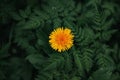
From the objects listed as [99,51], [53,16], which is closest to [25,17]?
[53,16]

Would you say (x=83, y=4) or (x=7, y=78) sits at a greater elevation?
(x=83, y=4)

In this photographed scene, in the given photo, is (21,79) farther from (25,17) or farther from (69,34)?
(69,34)

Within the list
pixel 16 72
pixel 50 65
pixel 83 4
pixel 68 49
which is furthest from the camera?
pixel 83 4
